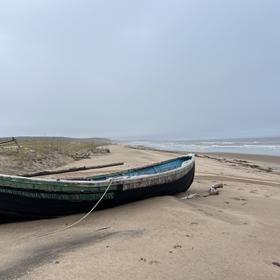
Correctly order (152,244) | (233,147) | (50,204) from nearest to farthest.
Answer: (152,244)
(50,204)
(233,147)

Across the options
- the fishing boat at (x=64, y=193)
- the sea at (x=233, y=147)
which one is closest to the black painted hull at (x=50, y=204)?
the fishing boat at (x=64, y=193)

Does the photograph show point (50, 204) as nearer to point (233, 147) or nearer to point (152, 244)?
point (152, 244)

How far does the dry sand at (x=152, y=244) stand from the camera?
451cm

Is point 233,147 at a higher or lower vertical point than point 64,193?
lower

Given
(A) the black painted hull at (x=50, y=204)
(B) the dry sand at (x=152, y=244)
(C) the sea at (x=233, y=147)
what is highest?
(A) the black painted hull at (x=50, y=204)

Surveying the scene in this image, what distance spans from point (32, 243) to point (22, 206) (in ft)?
4.51

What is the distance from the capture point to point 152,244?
5398 millimetres

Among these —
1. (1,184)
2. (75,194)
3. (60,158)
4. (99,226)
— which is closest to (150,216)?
(99,226)

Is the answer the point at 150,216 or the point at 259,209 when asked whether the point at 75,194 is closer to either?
the point at 150,216

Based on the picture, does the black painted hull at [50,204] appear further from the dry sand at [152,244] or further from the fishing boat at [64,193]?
the dry sand at [152,244]

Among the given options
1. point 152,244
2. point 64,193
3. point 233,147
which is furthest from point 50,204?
point 233,147

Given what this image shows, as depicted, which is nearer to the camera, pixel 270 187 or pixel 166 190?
pixel 166 190

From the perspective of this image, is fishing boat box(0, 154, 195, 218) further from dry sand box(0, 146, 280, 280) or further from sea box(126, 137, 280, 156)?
sea box(126, 137, 280, 156)

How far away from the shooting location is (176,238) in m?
5.66
